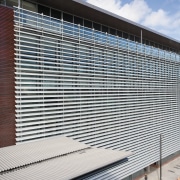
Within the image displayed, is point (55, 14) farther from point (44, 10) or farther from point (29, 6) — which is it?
point (29, 6)

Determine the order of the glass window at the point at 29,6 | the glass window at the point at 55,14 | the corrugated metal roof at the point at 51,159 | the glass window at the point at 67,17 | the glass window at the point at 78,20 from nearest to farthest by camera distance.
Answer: the corrugated metal roof at the point at 51,159 → the glass window at the point at 29,6 → the glass window at the point at 55,14 → the glass window at the point at 67,17 → the glass window at the point at 78,20

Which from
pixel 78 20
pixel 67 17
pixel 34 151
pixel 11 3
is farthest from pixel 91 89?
pixel 11 3

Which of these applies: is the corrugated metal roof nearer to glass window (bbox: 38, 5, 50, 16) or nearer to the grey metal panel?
the grey metal panel

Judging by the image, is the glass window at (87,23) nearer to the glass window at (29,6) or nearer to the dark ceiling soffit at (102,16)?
the dark ceiling soffit at (102,16)

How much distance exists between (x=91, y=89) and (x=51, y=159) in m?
6.40

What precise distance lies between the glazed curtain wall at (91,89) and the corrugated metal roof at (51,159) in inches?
49.1

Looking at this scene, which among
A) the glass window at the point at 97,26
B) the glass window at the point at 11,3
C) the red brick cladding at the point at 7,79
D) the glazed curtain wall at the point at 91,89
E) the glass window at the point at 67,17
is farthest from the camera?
the glass window at the point at 97,26

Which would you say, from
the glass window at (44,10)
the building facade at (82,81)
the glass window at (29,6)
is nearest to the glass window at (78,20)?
the building facade at (82,81)

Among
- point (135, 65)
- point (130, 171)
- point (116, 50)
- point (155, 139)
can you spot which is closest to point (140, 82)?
point (135, 65)

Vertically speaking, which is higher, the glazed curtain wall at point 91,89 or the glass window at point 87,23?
the glass window at point 87,23

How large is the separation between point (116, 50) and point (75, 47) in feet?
13.5

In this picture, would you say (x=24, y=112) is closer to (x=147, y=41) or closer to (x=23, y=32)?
(x=23, y=32)

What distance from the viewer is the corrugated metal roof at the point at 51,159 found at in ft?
24.7

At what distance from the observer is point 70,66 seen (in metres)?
13.1
